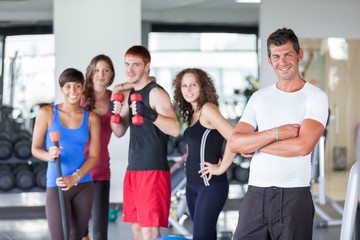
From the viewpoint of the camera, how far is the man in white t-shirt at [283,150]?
2004 millimetres

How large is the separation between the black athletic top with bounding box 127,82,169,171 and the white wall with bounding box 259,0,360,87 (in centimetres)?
270

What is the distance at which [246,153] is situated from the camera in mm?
2129

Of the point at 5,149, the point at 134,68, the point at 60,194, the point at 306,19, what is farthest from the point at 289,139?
the point at 5,149

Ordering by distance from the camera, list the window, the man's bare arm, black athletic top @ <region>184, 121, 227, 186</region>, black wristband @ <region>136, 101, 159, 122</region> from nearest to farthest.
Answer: the man's bare arm < black wristband @ <region>136, 101, 159, 122</region> < black athletic top @ <region>184, 121, 227, 186</region> < the window

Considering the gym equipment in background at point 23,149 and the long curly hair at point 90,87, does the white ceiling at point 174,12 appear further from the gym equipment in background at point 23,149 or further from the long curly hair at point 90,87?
the long curly hair at point 90,87

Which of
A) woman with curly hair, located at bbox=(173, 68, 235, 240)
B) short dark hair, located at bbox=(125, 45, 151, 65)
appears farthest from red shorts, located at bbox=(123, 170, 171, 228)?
short dark hair, located at bbox=(125, 45, 151, 65)

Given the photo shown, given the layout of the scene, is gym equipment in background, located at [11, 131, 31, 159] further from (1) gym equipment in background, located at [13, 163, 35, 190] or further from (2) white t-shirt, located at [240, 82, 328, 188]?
(2) white t-shirt, located at [240, 82, 328, 188]

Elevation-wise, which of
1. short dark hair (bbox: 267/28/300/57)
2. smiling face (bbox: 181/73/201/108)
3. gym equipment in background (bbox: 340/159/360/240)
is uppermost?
short dark hair (bbox: 267/28/300/57)

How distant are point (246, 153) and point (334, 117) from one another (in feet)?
12.5

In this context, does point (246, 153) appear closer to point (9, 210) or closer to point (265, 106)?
point (265, 106)

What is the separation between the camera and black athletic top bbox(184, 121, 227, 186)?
2715 millimetres

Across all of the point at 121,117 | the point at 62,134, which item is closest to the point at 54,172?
the point at 62,134

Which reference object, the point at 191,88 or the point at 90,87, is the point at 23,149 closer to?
the point at 90,87

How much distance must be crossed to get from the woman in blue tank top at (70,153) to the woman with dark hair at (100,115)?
414 mm
